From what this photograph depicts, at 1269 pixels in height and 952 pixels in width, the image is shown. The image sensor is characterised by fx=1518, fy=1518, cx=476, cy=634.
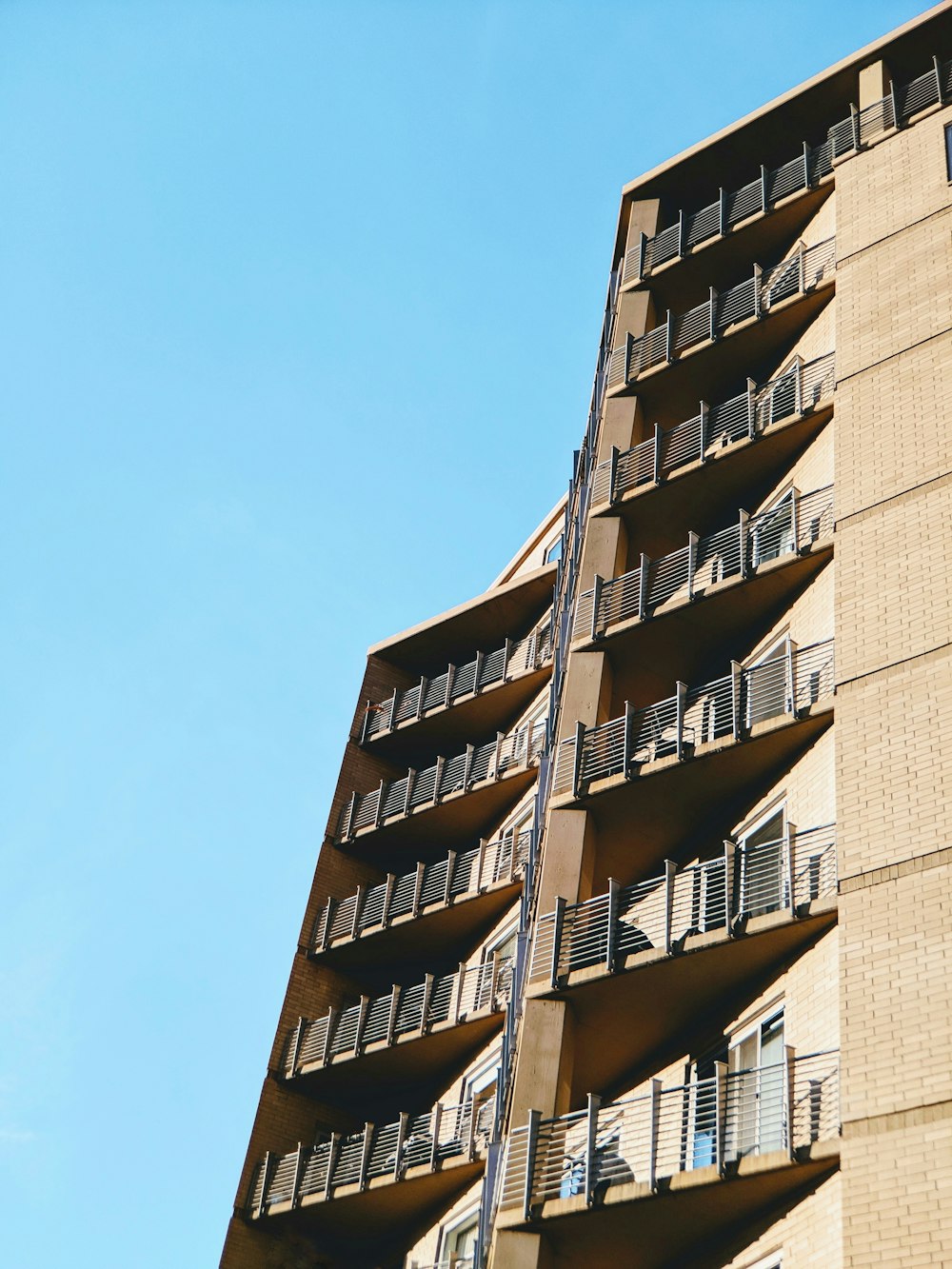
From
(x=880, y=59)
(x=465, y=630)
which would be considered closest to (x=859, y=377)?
(x=880, y=59)

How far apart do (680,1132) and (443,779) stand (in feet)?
47.3

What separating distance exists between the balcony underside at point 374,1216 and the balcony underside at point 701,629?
739 centimetres

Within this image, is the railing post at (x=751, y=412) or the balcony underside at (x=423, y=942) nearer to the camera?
the railing post at (x=751, y=412)

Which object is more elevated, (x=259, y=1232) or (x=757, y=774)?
(x=757, y=774)

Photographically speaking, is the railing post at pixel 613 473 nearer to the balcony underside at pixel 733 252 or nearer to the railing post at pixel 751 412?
the railing post at pixel 751 412

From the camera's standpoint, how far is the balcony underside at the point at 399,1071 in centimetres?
2425

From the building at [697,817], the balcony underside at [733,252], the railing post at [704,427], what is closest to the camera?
the building at [697,817]

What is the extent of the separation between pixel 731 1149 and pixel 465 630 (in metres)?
19.0

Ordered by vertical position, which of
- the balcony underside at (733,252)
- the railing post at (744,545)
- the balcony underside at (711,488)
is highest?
the balcony underside at (733,252)

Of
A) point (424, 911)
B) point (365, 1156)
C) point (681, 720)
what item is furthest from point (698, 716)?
point (365, 1156)

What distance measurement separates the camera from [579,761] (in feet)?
66.8

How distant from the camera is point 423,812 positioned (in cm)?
2909

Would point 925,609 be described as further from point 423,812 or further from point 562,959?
point 423,812

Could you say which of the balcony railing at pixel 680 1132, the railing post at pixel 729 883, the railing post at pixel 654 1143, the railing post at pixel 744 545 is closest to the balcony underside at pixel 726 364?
the railing post at pixel 744 545
